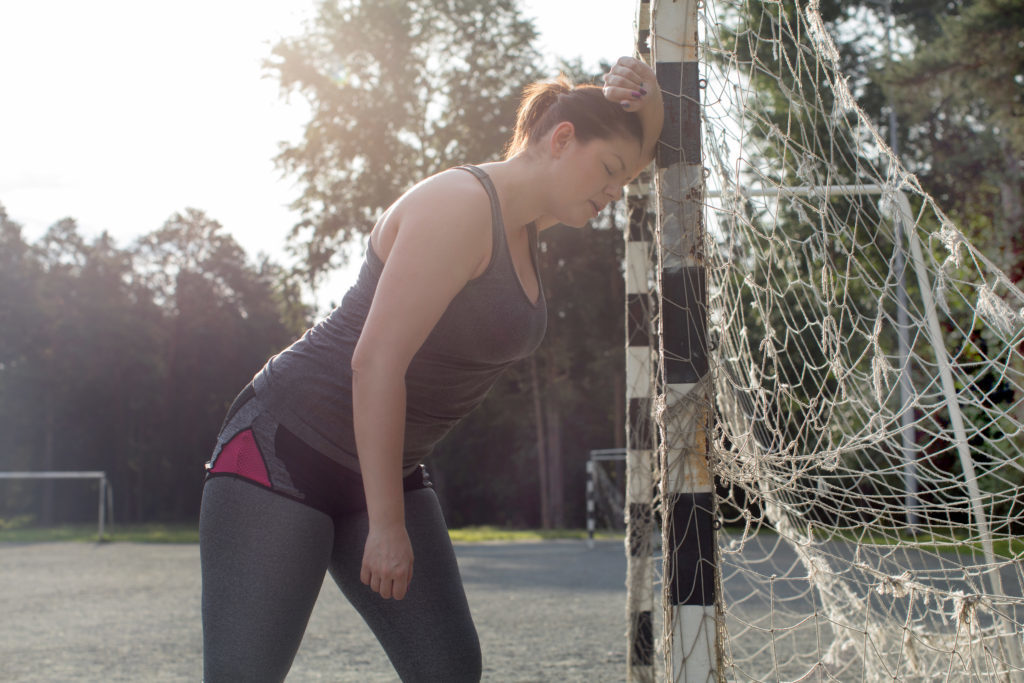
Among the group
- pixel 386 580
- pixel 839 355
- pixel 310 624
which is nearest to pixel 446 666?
pixel 386 580

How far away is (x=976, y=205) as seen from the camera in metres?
21.9

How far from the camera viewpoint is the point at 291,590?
1.76 meters

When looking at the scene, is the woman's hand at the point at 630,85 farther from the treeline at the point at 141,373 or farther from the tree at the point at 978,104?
the treeline at the point at 141,373

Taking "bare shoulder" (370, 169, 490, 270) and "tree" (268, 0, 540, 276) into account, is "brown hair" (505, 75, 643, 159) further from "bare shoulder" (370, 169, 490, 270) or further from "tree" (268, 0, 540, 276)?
"tree" (268, 0, 540, 276)

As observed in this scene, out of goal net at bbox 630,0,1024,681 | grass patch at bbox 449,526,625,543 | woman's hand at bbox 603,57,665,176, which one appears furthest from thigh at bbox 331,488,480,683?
grass patch at bbox 449,526,625,543

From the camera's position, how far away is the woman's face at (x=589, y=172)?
1.85 metres

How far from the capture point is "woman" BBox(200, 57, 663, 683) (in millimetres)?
1632

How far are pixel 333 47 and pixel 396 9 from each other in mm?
1622

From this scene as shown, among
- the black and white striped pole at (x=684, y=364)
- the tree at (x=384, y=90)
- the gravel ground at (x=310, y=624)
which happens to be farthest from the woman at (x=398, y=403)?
the tree at (x=384, y=90)

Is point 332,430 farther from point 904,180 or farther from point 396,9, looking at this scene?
point 396,9

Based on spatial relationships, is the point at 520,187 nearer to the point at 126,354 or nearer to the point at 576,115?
the point at 576,115

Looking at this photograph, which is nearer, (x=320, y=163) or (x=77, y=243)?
(x=320, y=163)

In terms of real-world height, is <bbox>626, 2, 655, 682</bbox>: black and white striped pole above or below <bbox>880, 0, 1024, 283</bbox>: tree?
below

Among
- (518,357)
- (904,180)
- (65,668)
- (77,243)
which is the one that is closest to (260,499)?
(518,357)
